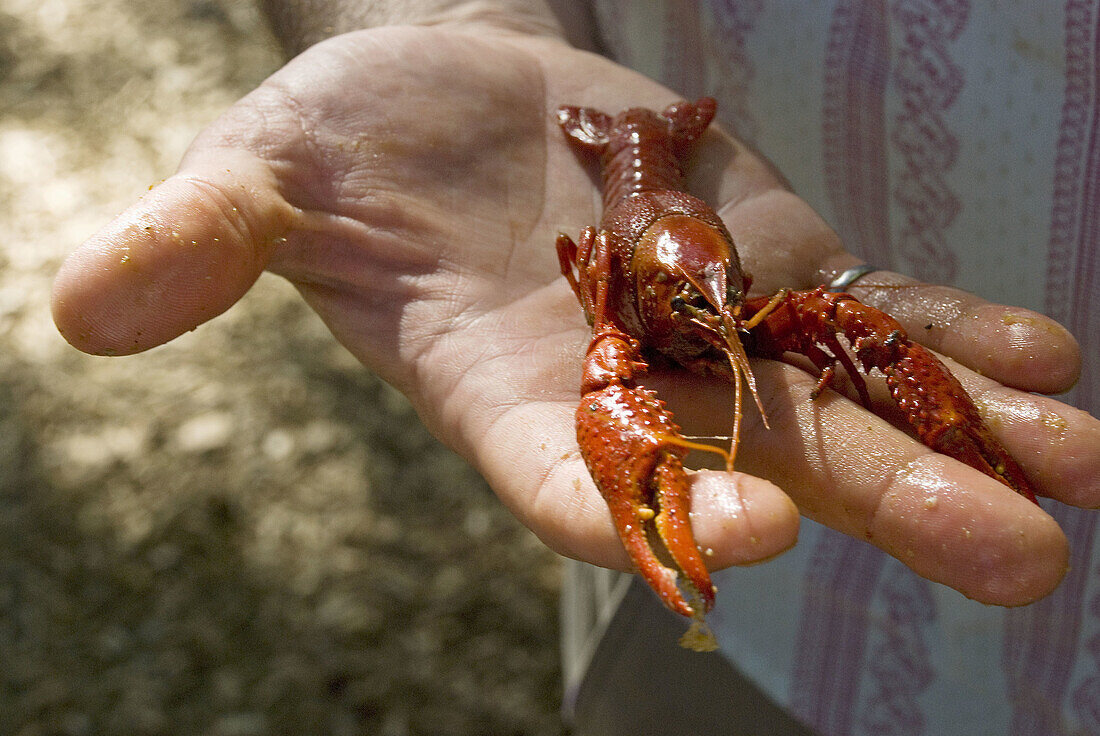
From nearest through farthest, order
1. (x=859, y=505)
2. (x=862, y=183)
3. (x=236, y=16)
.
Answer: (x=859, y=505)
(x=862, y=183)
(x=236, y=16)

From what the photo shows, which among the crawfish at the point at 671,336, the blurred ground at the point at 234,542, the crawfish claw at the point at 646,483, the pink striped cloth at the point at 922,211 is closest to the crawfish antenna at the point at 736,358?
the crawfish at the point at 671,336

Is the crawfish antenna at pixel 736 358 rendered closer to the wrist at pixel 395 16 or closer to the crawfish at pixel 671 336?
the crawfish at pixel 671 336

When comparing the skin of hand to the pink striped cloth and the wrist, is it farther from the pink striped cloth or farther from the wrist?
the pink striped cloth

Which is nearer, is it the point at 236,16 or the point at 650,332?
the point at 650,332

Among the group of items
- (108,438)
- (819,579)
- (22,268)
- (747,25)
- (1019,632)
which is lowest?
(108,438)

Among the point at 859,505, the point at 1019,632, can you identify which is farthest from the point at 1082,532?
the point at 859,505

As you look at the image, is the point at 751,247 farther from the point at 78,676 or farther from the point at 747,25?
the point at 78,676

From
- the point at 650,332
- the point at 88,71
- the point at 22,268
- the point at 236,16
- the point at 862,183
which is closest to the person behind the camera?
the point at 650,332

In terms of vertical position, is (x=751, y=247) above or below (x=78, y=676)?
above
